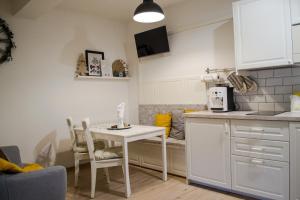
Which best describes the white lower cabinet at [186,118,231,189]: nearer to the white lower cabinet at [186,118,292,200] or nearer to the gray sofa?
the white lower cabinet at [186,118,292,200]

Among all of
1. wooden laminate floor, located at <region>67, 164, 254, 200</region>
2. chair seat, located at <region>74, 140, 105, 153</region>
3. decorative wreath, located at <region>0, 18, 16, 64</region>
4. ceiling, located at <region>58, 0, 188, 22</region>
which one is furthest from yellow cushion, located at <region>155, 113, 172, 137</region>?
decorative wreath, located at <region>0, 18, 16, 64</region>

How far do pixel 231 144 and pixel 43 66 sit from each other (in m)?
2.86

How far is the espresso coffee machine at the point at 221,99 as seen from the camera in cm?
289

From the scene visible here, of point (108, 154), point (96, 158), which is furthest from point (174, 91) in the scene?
point (96, 158)

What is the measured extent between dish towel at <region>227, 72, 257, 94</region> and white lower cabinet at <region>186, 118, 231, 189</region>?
606 millimetres

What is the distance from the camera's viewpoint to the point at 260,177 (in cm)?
240

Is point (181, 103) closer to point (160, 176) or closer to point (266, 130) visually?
point (160, 176)

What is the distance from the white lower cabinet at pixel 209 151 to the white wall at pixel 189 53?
2.53ft

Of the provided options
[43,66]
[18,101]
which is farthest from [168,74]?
[18,101]

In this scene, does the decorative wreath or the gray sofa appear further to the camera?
the decorative wreath

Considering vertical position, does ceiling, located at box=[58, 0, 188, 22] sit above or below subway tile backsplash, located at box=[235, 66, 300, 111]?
above

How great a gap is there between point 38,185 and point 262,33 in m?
2.58

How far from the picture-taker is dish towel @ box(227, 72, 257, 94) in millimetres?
2930

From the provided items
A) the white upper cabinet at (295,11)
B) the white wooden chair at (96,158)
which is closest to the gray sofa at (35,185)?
the white wooden chair at (96,158)
